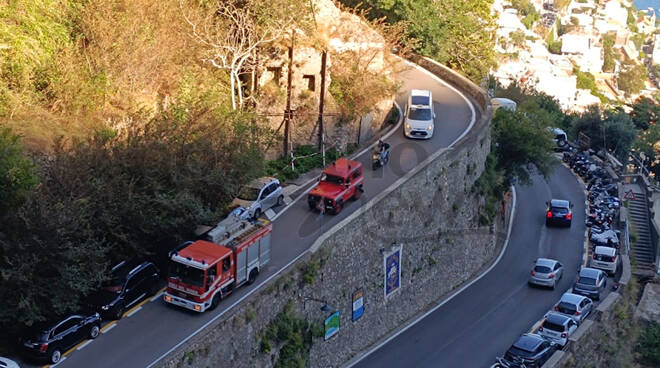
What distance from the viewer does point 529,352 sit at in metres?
32.2

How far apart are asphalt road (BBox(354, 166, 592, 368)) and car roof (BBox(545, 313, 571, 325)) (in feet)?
4.07

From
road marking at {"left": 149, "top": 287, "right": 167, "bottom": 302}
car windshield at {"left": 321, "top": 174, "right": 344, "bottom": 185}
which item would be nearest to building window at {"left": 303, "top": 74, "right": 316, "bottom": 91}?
car windshield at {"left": 321, "top": 174, "right": 344, "bottom": 185}

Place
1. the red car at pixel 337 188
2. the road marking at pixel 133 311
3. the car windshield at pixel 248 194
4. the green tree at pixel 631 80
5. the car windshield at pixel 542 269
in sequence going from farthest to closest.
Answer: the green tree at pixel 631 80 → the car windshield at pixel 542 269 → the red car at pixel 337 188 → the car windshield at pixel 248 194 → the road marking at pixel 133 311

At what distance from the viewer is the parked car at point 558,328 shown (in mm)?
34750

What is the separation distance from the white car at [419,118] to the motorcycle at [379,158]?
4065 mm

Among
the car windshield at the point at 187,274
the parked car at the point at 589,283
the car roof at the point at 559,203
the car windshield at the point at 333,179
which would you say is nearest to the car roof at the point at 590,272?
the parked car at the point at 589,283

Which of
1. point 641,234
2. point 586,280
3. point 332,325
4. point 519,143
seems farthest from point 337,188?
point 641,234

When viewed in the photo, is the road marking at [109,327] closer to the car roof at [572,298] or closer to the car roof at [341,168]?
the car roof at [341,168]

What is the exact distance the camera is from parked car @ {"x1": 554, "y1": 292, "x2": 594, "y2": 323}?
121ft

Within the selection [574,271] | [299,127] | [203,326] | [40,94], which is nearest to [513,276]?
[574,271]

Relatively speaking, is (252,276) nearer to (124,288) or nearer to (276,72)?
(124,288)

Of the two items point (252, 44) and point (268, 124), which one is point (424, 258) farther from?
point (252, 44)

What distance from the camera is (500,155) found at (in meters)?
47.9

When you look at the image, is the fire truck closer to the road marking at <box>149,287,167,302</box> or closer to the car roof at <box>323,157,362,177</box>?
the road marking at <box>149,287,167,302</box>
